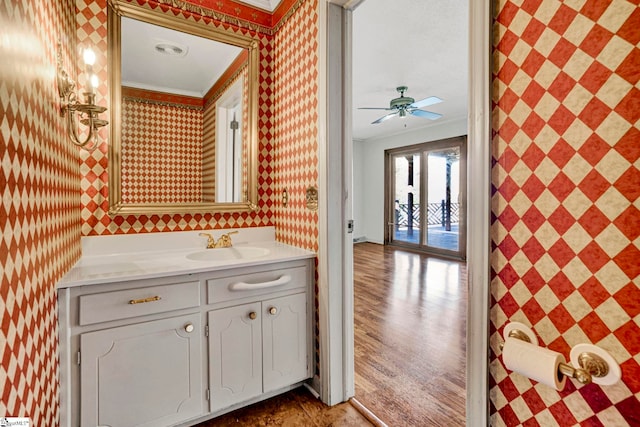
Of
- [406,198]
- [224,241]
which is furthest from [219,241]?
[406,198]

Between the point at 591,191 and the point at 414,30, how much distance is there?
8.11 ft

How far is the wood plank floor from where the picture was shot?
1671mm

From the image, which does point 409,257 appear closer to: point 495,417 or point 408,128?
point 408,128

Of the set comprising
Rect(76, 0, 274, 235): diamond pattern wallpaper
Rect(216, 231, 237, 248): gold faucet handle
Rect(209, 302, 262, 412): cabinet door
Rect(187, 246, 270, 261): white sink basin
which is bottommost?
Rect(209, 302, 262, 412): cabinet door

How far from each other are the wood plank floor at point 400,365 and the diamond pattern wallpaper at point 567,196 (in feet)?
3.13

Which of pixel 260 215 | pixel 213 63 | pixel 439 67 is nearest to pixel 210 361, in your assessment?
pixel 260 215

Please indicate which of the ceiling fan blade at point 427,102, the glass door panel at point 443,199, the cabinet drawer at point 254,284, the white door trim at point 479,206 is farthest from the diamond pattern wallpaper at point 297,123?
the glass door panel at point 443,199

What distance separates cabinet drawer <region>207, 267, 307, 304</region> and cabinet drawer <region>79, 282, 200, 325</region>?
0.09m

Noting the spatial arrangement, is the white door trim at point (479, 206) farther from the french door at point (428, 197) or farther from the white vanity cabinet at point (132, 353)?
the french door at point (428, 197)

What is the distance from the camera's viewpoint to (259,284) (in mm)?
1645

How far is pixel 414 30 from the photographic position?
2686mm

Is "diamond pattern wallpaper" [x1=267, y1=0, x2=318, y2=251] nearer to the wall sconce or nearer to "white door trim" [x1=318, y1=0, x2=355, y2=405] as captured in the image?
"white door trim" [x1=318, y1=0, x2=355, y2=405]

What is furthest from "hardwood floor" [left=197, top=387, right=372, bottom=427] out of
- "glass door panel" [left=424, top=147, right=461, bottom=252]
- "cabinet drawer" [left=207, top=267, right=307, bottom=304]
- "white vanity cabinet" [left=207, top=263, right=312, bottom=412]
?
"glass door panel" [left=424, top=147, right=461, bottom=252]

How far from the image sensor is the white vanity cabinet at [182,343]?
1.29 m
